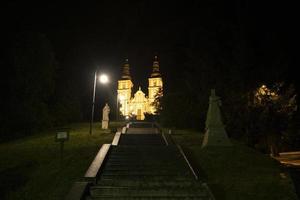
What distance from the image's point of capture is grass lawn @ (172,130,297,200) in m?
10.6

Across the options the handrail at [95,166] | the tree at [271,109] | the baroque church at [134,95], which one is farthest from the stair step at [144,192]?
the baroque church at [134,95]

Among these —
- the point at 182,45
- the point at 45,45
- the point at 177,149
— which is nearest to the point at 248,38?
the point at 182,45

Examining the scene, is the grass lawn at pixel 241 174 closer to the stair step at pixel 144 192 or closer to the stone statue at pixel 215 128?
the stone statue at pixel 215 128

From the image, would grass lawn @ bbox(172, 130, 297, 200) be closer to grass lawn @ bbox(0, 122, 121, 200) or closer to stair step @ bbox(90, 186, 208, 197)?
stair step @ bbox(90, 186, 208, 197)

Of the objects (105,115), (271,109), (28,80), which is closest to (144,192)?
(105,115)

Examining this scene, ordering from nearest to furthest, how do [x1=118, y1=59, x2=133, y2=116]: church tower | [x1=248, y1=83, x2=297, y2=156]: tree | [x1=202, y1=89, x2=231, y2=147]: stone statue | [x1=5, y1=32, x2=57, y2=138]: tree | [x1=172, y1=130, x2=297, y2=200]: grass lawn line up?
[x1=172, y1=130, x2=297, y2=200]: grass lawn, [x1=202, y1=89, x2=231, y2=147]: stone statue, [x1=248, y1=83, x2=297, y2=156]: tree, [x1=5, y1=32, x2=57, y2=138]: tree, [x1=118, y1=59, x2=133, y2=116]: church tower

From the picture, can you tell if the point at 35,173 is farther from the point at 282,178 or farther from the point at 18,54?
the point at 18,54

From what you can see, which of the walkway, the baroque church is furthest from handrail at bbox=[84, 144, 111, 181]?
the baroque church

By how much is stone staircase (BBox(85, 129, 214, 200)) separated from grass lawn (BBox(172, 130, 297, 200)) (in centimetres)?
71

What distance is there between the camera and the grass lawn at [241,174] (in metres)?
10.6

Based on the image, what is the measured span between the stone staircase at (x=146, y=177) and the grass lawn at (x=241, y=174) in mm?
715

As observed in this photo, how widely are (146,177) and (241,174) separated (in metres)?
3.92

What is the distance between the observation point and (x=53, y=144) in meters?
20.5

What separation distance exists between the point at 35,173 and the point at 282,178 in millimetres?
9831
